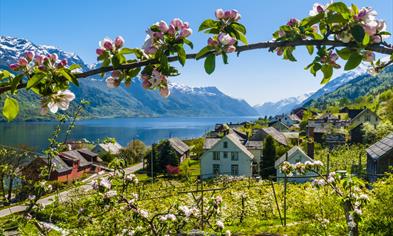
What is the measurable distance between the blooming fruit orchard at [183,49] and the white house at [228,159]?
3474cm

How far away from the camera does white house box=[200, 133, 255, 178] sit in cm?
3616

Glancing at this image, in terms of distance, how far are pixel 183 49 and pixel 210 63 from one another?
122 mm

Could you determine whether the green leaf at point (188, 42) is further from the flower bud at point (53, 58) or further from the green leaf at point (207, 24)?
the flower bud at point (53, 58)

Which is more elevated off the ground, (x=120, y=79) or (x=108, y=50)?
(x=108, y=50)

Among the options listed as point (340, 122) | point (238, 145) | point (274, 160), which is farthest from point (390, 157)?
point (340, 122)

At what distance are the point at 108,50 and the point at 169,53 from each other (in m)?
0.27

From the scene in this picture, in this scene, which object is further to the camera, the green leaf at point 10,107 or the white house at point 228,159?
the white house at point 228,159

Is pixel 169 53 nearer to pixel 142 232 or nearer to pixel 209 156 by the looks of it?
pixel 142 232

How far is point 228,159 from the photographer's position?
3647cm

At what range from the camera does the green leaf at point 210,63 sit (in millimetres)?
1324

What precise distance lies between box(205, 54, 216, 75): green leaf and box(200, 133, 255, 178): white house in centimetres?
3486

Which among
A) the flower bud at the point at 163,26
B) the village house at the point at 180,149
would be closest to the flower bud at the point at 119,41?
the flower bud at the point at 163,26

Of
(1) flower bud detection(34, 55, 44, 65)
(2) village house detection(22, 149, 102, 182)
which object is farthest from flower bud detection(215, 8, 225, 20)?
(2) village house detection(22, 149, 102, 182)

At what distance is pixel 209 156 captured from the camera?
37000mm
